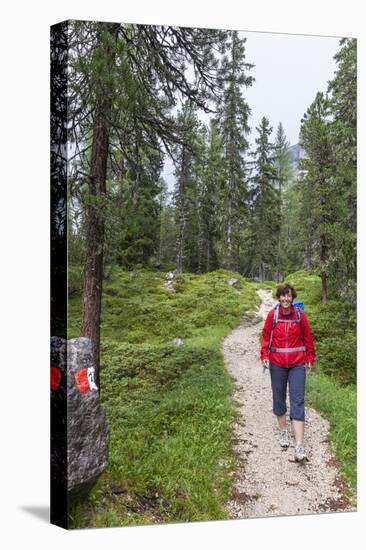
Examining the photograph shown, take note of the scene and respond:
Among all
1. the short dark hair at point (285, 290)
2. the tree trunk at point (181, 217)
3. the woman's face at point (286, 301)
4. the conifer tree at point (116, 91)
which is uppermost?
the conifer tree at point (116, 91)

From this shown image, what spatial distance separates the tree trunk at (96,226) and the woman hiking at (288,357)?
2.07m

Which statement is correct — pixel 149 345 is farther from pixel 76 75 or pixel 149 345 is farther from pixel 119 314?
pixel 76 75

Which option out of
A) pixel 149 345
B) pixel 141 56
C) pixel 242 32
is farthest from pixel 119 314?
pixel 242 32

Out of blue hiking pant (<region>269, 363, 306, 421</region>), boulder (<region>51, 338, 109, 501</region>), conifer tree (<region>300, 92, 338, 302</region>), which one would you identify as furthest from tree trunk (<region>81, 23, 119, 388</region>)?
conifer tree (<region>300, 92, 338, 302</region>)

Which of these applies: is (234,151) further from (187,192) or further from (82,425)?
(82,425)

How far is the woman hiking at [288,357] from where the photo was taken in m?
8.33

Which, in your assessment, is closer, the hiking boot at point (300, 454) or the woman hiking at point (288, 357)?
the hiking boot at point (300, 454)

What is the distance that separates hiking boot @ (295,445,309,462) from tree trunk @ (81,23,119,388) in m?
2.54

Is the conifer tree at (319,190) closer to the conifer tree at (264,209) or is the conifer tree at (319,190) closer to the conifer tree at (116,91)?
the conifer tree at (264,209)

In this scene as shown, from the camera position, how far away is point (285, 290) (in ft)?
27.9

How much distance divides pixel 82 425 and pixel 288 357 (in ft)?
8.66

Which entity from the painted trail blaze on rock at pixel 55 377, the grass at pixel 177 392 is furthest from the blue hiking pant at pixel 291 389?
the painted trail blaze on rock at pixel 55 377

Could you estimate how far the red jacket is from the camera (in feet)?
27.4

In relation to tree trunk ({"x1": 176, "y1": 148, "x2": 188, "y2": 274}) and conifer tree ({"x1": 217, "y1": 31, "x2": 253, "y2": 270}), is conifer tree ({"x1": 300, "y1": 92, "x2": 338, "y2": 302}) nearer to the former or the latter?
conifer tree ({"x1": 217, "y1": 31, "x2": 253, "y2": 270})
